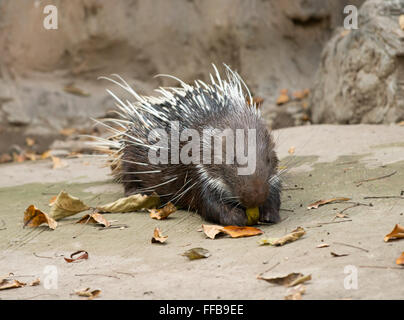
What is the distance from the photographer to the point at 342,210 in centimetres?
456

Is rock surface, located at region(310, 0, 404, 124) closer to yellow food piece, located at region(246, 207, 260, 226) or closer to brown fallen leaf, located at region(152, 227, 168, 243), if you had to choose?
yellow food piece, located at region(246, 207, 260, 226)

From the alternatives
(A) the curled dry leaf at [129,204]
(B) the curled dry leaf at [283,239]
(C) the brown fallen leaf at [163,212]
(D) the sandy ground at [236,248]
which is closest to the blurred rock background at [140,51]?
(D) the sandy ground at [236,248]

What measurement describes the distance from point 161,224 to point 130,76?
8243mm

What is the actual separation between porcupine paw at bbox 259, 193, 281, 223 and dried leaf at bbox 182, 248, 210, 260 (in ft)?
2.84

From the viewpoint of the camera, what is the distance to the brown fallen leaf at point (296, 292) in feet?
9.36

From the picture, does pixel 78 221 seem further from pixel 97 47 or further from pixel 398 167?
pixel 97 47

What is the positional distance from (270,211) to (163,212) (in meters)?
1.00

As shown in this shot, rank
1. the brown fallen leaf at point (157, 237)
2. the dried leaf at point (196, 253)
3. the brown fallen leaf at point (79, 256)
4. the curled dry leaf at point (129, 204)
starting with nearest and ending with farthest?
the dried leaf at point (196, 253)
the brown fallen leaf at point (79, 256)
the brown fallen leaf at point (157, 237)
the curled dry leaf at point (129, 204)

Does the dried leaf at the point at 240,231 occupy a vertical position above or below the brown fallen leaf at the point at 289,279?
below

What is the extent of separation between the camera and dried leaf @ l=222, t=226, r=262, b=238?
434 centimetres

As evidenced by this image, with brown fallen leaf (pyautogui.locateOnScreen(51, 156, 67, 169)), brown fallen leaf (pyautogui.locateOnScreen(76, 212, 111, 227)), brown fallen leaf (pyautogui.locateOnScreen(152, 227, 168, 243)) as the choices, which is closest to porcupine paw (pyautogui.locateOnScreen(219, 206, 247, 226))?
brown fallen leaf (pyautogui.locateOnScreen(152, 227, 168, 243))

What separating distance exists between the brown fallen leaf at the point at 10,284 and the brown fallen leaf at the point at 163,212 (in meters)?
1.67

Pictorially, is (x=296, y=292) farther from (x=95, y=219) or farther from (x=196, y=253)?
(x=95, y=219)

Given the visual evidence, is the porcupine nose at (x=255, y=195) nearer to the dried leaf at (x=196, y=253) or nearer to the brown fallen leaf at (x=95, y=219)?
the dried leaf at (x=196, y=253)
